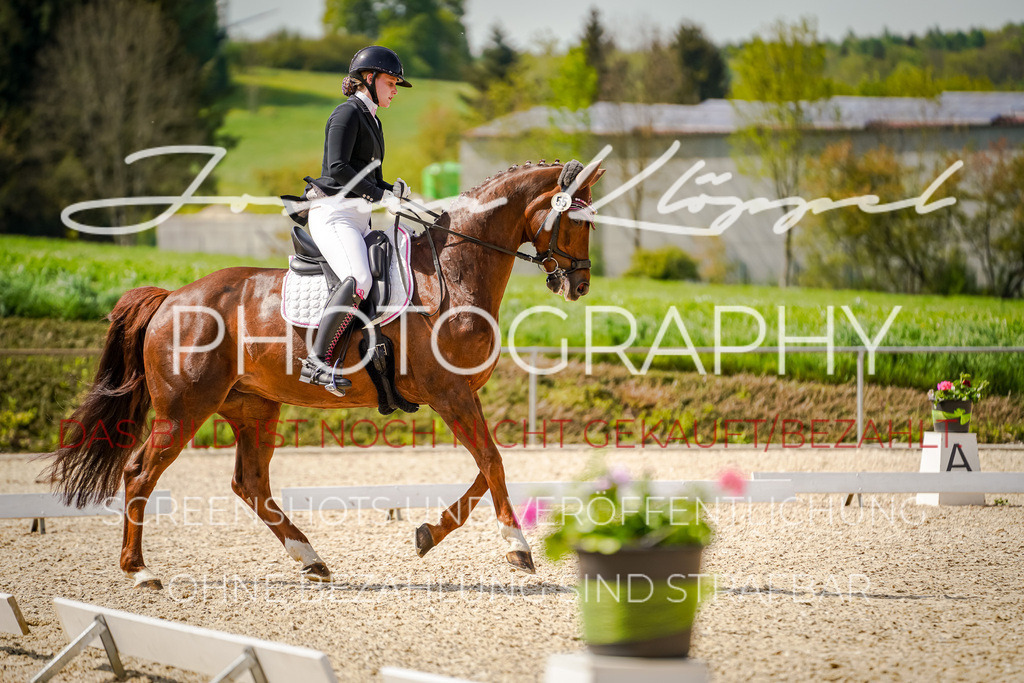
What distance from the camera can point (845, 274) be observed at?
1761 centimetres

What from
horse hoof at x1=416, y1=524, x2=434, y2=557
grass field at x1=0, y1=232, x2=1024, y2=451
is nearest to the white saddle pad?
horse hoof at x1=416, y1=524, x2=434, y2=557

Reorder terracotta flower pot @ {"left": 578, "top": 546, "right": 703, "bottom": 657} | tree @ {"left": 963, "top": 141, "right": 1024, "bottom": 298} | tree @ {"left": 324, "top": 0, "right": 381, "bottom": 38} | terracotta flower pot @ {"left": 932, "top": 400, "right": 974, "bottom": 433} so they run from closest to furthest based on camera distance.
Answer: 1. terracotta flower pot @ {"left": 578, "top": 546, "right": 703, "bottom": 657}
2. terracotta flower pot @ {"left": 932, "top": 400, "right": 974, "bottom": 433}
3. tree @ {"left": 963, "top": 141, "right": 1024, "bottom": 298}
4. tree @ {"left": 324, "top": 0, "right": 381, "bottom": 38}

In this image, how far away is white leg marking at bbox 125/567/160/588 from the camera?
4.85m

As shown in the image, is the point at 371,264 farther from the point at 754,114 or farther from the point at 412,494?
the point at 754,114

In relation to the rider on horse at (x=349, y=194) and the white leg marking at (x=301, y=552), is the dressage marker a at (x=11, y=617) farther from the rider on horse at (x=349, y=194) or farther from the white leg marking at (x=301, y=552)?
the rider on horse at (x=349, y=194)

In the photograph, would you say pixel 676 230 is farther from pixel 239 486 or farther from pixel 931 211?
pixel 239 486

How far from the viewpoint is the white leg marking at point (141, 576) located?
4.85 metres

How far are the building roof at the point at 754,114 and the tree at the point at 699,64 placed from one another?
415 cm

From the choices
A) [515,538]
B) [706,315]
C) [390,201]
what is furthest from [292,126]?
[515,538]

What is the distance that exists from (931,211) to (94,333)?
13873 mm

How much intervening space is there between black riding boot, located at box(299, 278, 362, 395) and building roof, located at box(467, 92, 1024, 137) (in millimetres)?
15118

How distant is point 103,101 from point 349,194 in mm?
22785

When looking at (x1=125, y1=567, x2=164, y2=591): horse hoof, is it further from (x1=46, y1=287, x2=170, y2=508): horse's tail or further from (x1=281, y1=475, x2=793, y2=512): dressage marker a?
(x1=281, y1=475, x2=793, y2=512): dressage marker a

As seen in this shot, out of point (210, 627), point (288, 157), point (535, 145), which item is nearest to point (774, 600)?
point (210, 627)
